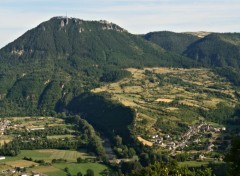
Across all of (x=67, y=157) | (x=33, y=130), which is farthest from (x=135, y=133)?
(x=33, y=130)

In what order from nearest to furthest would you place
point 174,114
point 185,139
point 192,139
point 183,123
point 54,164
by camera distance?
point 54,164 → point 192,139 → point 185,139 → point 183,123 → point 174,114

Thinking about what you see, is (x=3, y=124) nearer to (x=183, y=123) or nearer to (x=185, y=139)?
(x=183, y=123)

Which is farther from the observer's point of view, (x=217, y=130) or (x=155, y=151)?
(x=217, y=130)

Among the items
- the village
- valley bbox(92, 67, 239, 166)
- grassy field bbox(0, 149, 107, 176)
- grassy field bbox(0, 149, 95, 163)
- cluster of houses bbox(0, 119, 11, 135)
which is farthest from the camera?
cluster of houses bbox(0, 119, 11, 135)

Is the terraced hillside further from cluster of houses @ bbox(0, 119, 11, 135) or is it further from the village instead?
cluster of houses @ bbox(0, 119, 11, 135)

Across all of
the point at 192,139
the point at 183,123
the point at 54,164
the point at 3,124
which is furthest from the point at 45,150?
the point at 3,124

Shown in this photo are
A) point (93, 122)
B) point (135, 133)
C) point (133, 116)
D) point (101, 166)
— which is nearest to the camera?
point (101, 166)

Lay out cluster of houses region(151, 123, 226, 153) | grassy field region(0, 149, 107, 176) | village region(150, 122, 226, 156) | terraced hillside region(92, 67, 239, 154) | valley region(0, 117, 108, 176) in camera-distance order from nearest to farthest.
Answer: grassy field region(0, 149, 107, 176) → valley region(0, 117, 108, 176) → village region(150, 122, 226, 156) → cluster of houses region(151, 123, 226, 153) → terraced hillside region(92, 67, 239, 154)

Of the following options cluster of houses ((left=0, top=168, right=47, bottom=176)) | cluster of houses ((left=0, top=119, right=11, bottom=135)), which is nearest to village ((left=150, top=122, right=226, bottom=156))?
cluster of houses ((left=0, top=168, right=47, bottom=176))

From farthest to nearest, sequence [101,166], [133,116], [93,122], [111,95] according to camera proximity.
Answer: [111,95], [93,122], [133,116], [101,166]

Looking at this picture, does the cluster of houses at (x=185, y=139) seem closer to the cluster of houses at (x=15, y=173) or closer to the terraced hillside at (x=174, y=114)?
the terraced hillside at (x=174, y=114)

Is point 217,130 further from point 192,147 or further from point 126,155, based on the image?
point 126,155
